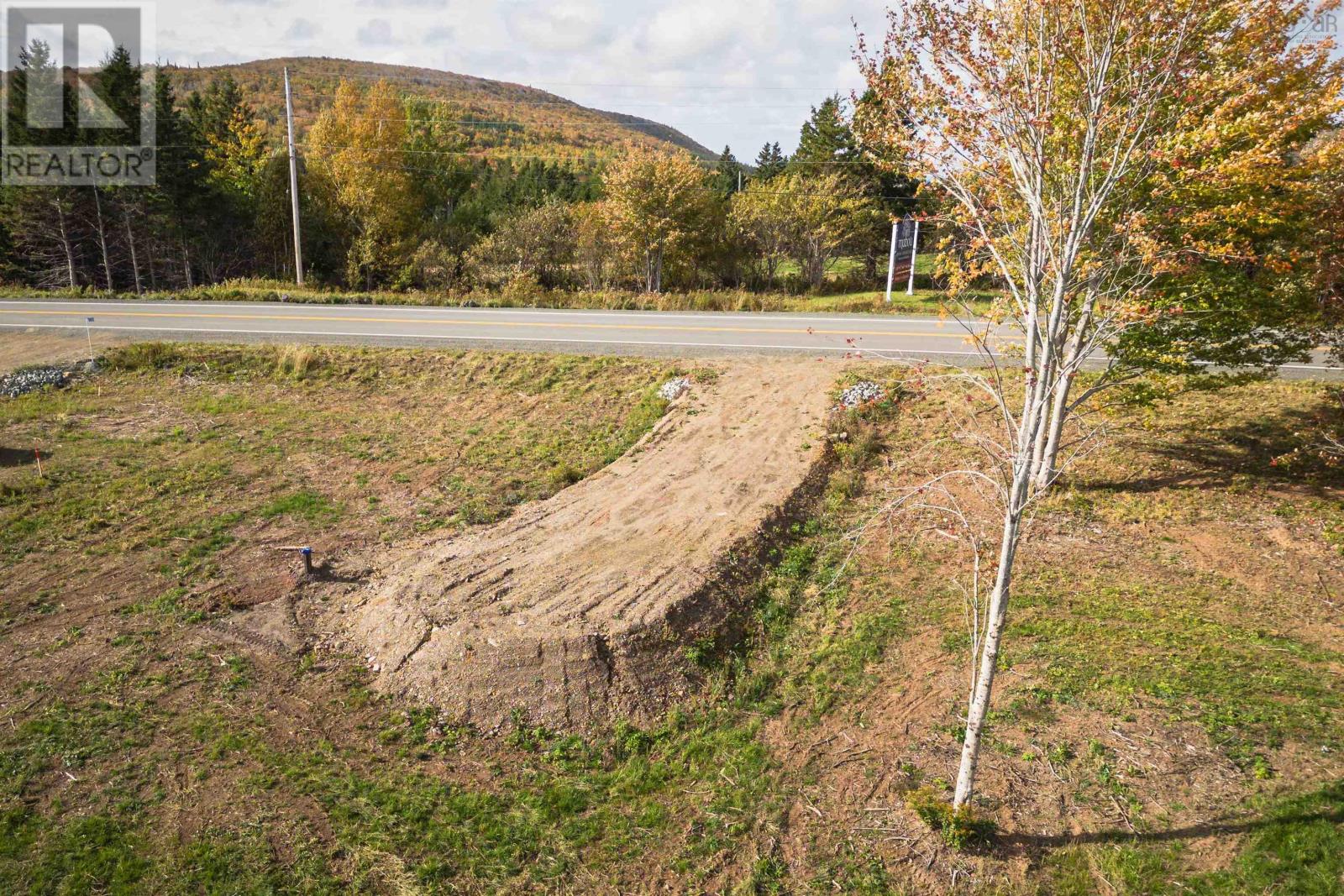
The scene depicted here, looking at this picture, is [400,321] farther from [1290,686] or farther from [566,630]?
[1290,686]

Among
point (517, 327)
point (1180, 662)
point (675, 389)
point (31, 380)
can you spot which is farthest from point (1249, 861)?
point (31, 380)

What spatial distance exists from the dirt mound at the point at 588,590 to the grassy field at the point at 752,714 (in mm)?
401

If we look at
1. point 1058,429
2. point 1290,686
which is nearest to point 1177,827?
point 1290,686

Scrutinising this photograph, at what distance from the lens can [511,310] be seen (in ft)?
78.8

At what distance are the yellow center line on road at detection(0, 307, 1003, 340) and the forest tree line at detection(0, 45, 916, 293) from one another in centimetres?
477

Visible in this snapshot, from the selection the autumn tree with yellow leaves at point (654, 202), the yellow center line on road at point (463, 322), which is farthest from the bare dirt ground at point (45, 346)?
the autumn tree with yellow leaves at point (654, 202)

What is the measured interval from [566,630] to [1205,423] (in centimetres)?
1290

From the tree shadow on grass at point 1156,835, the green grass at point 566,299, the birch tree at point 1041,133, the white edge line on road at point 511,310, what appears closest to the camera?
the birch tree at point 1041,133

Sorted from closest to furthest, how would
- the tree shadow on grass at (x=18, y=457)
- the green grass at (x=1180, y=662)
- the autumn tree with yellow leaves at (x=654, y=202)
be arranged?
the green grass at (x=1180, y=662), the tree shadow on grass at (x=18, y=457), the autumn tree with yellow leaves at (x=654, y=202)

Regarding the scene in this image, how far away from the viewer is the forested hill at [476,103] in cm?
6638

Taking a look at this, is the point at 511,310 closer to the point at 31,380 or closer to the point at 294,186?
the point at 294,186

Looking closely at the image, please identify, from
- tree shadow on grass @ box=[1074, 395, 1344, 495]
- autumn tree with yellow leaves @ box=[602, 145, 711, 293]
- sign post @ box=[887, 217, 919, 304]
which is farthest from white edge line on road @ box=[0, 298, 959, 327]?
tree shadow on grass @ box=[1074, 395, 1344, 495]

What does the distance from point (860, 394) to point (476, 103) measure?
80.5 meters

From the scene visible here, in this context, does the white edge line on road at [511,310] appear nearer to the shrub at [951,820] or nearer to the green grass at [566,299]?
the green grass at [566,299]
